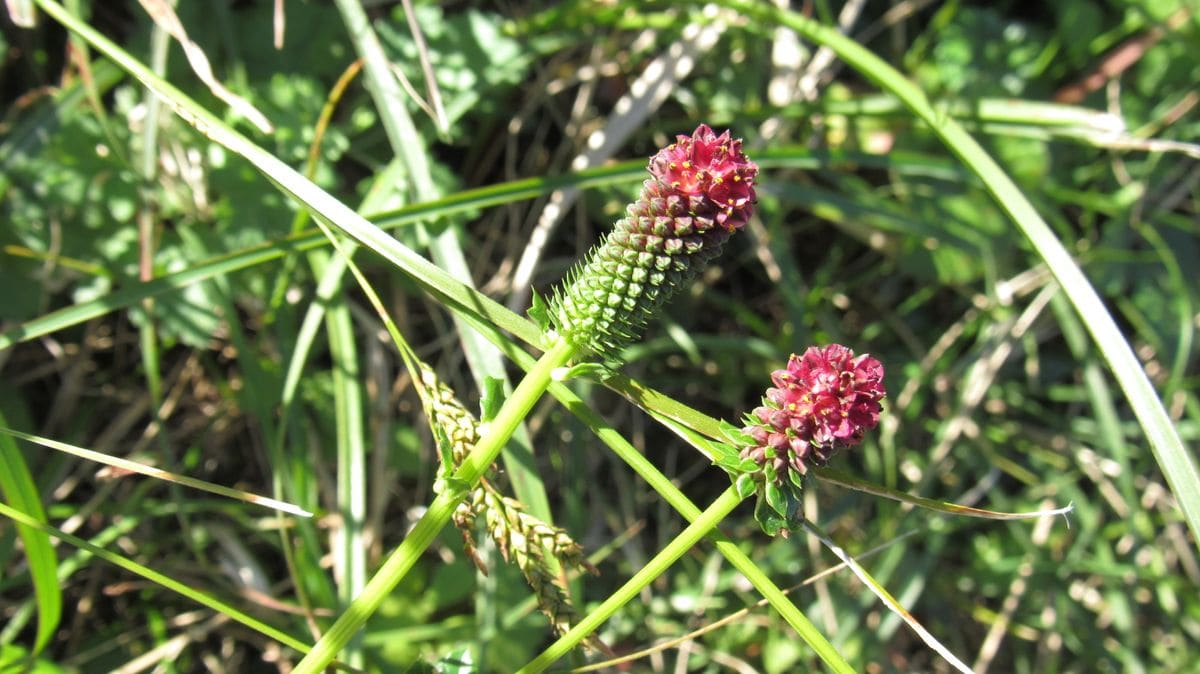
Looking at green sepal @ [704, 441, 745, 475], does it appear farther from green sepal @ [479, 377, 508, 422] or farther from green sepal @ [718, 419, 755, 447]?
green sepal @ [479, 377, 508, 422]

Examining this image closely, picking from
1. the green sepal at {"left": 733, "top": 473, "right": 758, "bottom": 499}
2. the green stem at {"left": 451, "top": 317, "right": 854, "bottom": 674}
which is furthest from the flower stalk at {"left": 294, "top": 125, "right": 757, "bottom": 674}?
the green sepal at {"left": 733, "top": 473, "right": 758, "bottom": 499}

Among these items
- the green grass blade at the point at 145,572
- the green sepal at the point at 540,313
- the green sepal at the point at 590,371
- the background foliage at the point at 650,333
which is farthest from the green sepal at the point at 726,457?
the background foliage at the point at 650,333

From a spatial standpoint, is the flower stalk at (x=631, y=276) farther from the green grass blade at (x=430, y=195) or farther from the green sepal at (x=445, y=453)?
the green grass blade at (x=430, y=195)

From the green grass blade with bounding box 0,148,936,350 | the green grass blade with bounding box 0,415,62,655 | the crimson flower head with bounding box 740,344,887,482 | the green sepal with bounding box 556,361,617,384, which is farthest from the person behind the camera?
the green grass blade with bounding box 0,148,936,350

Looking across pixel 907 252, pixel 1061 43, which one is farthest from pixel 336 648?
pixel 1061 43

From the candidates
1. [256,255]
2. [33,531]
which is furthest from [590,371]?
[33,531]

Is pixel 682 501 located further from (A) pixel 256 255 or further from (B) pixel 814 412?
(A) pixel 256 255

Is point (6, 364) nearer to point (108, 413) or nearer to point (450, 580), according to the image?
point (108, 413)
